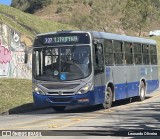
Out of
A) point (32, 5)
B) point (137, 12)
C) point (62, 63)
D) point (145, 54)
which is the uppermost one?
point (32, 5)

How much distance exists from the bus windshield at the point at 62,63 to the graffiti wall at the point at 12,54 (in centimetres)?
1090

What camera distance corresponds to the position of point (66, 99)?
1730cm

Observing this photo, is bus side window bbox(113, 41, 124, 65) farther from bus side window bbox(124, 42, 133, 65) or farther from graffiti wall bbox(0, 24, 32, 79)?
graffiti wall bbox(0, 24, 32, 79)

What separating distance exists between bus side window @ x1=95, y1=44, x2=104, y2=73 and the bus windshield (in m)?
0.47

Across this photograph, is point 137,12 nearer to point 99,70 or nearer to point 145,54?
point 145,54

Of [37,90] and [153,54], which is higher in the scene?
[153,54]

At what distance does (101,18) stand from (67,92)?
2683 inches

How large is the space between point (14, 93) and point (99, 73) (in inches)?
278

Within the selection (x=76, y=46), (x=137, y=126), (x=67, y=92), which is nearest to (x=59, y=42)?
(x=76, y=46)

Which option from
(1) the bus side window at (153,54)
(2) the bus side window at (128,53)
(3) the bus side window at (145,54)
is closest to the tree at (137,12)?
(1) the bus side window at (153,54)

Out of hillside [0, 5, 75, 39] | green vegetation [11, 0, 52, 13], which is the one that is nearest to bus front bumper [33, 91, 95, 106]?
hillside [0, 5, 75, 39]

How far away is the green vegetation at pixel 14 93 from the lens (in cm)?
2078

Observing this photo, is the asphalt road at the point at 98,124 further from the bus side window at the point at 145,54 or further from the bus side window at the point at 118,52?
the bus side window at the point at 145,54

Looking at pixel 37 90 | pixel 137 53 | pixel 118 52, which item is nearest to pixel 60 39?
pixel 37 90
